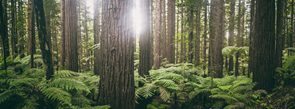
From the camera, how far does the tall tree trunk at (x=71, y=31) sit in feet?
27.1

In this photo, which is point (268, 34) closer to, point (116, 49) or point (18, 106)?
point (116, 49)

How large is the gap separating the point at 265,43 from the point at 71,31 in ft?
19.7

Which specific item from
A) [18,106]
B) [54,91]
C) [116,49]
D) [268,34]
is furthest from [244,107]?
[18,106]

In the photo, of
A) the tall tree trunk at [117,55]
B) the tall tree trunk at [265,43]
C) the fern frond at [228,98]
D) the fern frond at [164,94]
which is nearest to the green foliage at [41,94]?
the tall tree trunk at [117,55]

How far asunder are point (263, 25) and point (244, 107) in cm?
269

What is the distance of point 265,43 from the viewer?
23.4ft

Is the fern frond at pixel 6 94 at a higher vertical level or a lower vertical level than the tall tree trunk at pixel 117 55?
lower

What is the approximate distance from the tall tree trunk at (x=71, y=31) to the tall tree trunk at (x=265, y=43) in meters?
5.64

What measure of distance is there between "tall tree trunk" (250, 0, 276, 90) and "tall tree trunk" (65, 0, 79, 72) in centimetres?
564

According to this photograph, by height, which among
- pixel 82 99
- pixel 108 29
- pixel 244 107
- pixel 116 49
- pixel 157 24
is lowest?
pixel 244 107

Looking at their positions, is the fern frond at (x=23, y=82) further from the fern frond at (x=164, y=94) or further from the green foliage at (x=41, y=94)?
the fern frond at (x=164, y=94)

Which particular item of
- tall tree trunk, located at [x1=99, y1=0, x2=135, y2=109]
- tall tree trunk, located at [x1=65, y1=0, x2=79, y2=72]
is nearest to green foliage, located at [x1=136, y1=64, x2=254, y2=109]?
tall tree trunk, located at [x1=99, y1=0, x2=135, y2=109]

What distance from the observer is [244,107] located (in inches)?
219

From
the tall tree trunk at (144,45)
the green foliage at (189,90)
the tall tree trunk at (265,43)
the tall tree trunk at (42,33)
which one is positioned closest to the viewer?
the tall tree trunk at (42,33)
